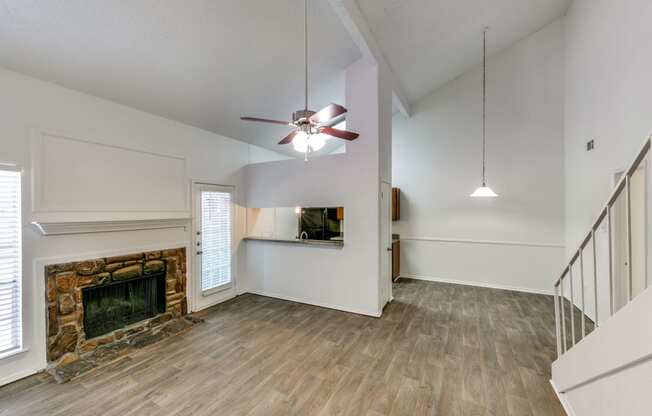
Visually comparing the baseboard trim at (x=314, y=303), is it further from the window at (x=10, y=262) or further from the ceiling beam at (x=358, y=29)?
the ceiling beam at (x=358, y=29)

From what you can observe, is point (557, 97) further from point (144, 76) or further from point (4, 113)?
point (4, 113)

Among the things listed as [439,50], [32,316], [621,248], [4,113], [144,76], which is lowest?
[32,316]

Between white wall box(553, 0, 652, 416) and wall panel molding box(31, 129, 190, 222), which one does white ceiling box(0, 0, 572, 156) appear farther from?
white wall box(553, 0, 652, 416)

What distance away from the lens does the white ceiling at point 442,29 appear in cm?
357

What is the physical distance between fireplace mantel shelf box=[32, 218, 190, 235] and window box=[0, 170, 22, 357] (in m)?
0.19

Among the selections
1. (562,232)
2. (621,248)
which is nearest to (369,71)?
(621,248)

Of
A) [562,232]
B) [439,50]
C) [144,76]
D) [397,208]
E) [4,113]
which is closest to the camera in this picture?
[4,113]

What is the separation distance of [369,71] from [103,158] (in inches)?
147

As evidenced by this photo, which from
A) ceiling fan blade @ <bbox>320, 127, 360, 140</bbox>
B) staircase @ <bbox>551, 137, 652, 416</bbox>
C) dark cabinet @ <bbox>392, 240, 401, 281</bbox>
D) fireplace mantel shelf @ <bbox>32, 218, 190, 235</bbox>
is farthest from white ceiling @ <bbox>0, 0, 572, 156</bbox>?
dark cabinet @ <bbox>392, 240, 401, 281</bbox>

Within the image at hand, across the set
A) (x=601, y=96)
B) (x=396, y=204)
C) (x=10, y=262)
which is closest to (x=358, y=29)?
(x=601, y=96)

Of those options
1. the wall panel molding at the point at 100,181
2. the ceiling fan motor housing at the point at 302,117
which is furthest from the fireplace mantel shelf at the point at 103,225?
the ceiling fan motor housing at the point at 302,117

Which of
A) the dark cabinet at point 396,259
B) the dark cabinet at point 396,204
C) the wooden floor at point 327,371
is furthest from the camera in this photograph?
the dark cabinet at point 396,204

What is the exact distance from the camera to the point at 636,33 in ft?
9.36

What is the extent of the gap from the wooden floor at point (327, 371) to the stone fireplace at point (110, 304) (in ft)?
1.11
